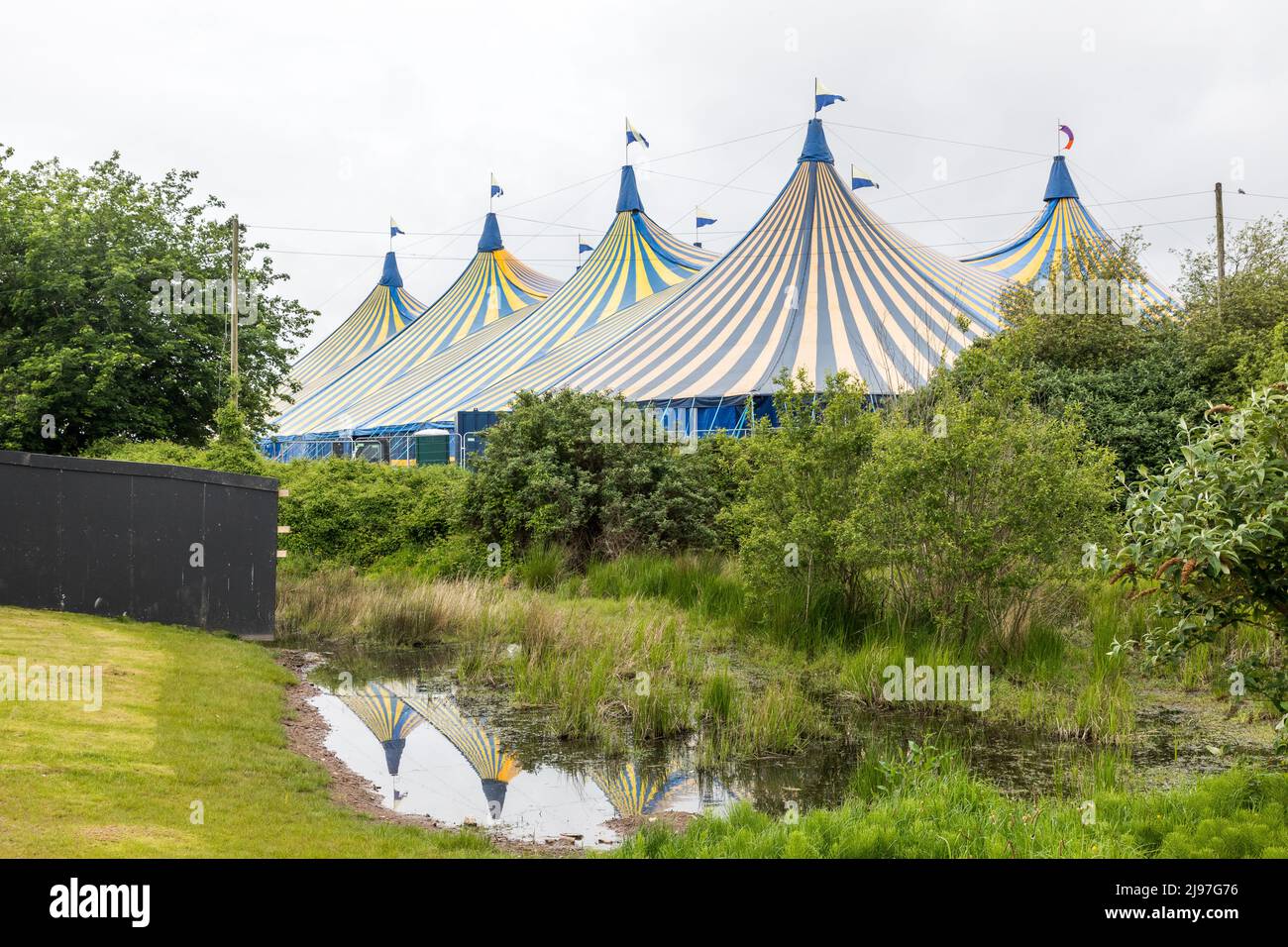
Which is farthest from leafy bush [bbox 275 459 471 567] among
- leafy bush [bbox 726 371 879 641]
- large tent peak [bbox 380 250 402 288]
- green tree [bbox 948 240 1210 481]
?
large tent peak [bbox 380 250 402 288]

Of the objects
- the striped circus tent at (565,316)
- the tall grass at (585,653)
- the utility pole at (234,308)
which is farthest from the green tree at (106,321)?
the tall grass at (585,653)

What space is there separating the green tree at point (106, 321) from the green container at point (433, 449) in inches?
132

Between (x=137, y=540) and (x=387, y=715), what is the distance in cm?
355

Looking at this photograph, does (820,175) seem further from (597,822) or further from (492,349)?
(597,822)

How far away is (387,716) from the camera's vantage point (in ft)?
27.2

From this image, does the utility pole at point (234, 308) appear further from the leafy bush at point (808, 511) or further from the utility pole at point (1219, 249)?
the utility pole at point (1219, 249)

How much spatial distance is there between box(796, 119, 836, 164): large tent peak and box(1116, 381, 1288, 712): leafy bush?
2061 centimetres

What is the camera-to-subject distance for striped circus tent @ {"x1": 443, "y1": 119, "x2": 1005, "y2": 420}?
63.2 feet

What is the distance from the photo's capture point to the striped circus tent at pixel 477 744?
6508mm

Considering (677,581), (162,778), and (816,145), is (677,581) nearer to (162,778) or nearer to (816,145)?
(162,778)

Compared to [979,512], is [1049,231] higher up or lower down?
higher up

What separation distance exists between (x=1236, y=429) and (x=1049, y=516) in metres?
4.75

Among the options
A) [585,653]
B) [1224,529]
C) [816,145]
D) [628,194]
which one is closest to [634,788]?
[585,653]

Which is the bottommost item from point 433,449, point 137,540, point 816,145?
point 137,540
